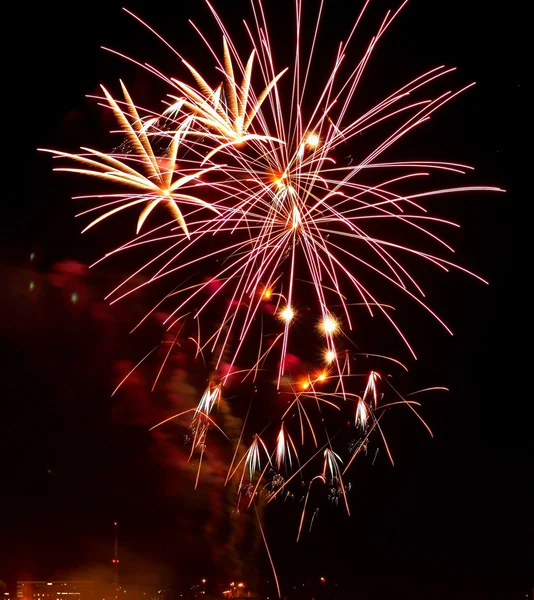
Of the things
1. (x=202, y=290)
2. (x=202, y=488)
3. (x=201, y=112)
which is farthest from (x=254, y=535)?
(x=201, y=112)

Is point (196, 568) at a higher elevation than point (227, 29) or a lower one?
lower

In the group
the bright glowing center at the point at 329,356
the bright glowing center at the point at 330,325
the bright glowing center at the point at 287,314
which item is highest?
the bright glowing center at the point at 287,314

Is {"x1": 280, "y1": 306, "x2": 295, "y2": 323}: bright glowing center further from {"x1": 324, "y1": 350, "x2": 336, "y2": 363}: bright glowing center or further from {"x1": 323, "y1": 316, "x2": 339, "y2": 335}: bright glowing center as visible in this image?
{"x1": 324, "y1": 350, "x2": 336, "y2": 363}: bright glowing center

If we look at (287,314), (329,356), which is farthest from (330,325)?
(287,314)

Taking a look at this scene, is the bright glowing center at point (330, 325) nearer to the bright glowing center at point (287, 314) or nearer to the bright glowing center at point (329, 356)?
the bright glowing center at point (329, 356)

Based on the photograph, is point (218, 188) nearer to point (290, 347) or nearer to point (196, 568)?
point (290, 347)

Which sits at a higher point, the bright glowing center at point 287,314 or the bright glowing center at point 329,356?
the bright glowing center at point 287,314

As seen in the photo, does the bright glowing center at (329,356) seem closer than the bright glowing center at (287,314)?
No

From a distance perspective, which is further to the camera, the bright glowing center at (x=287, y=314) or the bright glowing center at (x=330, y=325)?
the bright glowing center at (x=330, y=325)
